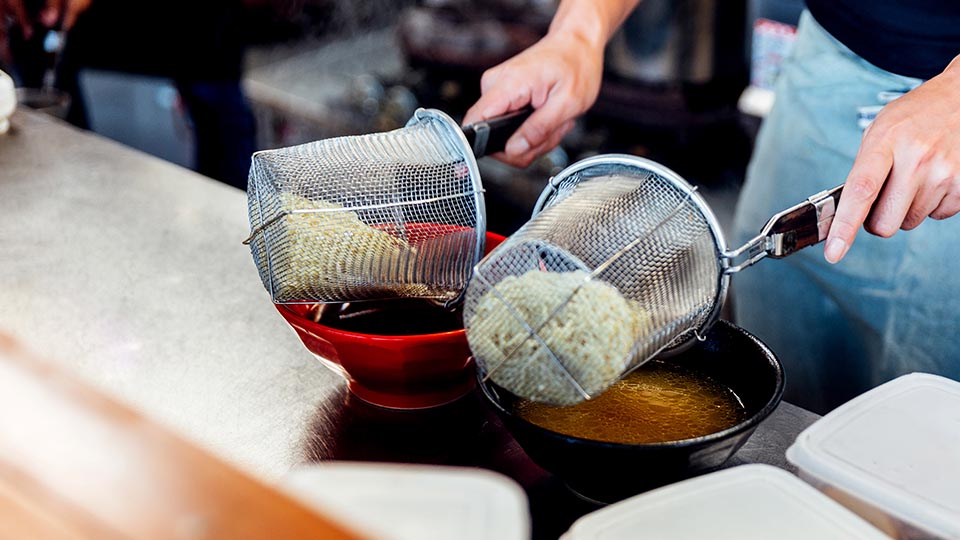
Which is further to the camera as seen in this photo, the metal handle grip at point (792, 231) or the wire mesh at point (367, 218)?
the wire mesh at point (367, 218)

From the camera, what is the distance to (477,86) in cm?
345

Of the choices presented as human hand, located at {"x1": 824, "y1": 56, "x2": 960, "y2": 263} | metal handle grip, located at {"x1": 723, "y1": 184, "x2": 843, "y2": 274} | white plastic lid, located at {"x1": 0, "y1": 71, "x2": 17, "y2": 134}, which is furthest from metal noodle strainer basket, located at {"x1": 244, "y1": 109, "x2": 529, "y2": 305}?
white plastic lid, located at {"x1": 0, "y1": 71, "x2": 17, "y2": 134}

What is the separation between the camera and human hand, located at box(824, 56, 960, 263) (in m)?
1.07

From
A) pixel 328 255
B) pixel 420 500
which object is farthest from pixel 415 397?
pixel 420 500

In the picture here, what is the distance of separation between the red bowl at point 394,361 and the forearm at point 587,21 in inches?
27.5

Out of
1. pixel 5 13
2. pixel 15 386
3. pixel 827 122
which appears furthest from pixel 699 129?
pixel 15 386

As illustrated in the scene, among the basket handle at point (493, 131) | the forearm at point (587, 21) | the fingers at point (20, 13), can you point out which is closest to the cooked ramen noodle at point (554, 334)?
the basket handle at point (493, 131)

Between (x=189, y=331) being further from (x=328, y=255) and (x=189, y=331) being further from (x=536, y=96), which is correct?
(x=536, y=96)

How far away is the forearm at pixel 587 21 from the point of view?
5.26ft

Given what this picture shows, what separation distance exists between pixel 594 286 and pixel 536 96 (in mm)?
615

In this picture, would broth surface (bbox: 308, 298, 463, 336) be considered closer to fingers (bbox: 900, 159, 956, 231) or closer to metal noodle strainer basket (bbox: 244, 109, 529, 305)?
metal noodle strainer basket (bbox: 244, 109, 529, 305)

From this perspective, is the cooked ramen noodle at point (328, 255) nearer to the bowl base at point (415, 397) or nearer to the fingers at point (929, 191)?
the bowl base at point (415, 397)

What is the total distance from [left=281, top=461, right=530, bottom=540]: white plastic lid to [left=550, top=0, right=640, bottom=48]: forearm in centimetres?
105

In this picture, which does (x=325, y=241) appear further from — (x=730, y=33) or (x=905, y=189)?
(x=730, y=33)
